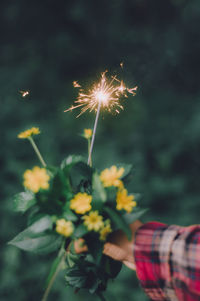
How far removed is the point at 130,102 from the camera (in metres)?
1.33

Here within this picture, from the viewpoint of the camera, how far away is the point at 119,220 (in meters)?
0.49

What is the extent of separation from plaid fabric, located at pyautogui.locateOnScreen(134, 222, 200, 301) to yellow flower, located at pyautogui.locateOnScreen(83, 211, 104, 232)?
14 centimetres

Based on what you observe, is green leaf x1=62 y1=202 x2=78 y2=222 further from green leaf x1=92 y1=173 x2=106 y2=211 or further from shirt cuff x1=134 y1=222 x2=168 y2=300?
shirt cuff x1=134 y1=222 x2=168 y2=300

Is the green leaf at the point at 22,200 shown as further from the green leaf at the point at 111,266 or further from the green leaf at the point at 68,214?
the green leaf at the point at 111,266

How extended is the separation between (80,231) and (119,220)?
65 millimetres

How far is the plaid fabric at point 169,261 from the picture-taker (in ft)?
1.80

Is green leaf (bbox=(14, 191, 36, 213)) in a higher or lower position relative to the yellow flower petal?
higher

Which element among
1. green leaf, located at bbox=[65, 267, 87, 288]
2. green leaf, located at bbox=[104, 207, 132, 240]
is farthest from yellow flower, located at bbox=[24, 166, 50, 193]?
green leaf, located at bbox=[65, 267, 87, 288]

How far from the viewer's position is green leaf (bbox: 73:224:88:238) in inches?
19.6

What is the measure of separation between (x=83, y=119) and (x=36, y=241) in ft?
2.60

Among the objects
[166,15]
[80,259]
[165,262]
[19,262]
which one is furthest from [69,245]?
[166,15]

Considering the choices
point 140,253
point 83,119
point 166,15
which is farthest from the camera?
point 166,15

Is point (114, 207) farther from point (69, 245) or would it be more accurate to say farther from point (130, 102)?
point (130, 102)

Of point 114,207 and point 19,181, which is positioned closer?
point 114,207
